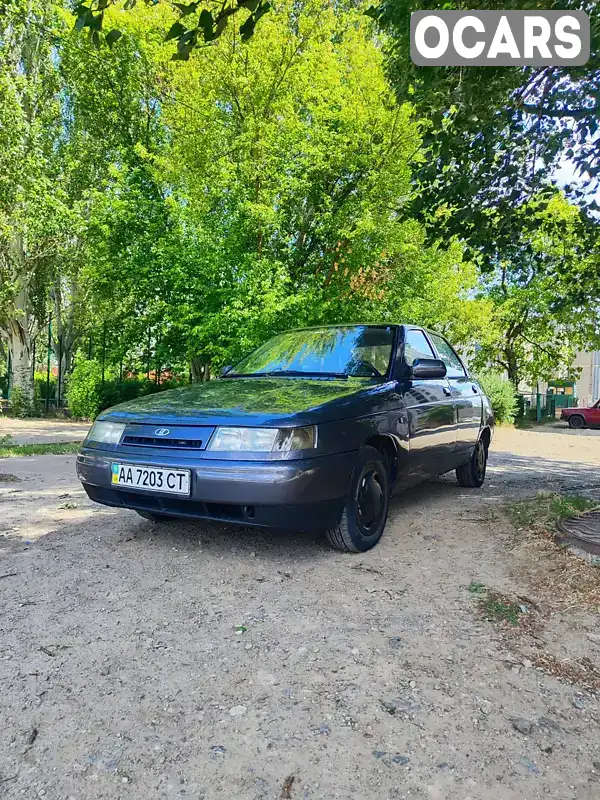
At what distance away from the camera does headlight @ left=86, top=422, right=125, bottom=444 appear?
12.3 feet

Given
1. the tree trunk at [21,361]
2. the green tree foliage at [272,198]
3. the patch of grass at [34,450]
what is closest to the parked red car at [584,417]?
the green tree foliage at [272,198]

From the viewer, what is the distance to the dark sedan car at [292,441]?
326cm

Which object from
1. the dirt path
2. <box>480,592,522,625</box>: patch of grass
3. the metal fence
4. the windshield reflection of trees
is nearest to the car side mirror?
the windshield reflection of trees

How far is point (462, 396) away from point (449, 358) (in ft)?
1.46

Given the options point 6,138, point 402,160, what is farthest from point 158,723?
point 6,138

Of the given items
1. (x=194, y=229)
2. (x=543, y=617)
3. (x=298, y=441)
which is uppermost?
(x=194, y=229)

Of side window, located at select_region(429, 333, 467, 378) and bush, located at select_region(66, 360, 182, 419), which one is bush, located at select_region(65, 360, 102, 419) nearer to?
bush, located at select_region(66, 360, 182, 419)

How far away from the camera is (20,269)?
17.6 m

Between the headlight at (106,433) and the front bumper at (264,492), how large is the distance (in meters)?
0.27

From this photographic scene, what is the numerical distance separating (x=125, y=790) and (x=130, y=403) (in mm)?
2735

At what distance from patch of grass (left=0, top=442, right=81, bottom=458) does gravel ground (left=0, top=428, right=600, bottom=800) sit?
17.9 ft

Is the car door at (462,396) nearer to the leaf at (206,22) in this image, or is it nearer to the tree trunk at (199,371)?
the leaf at (206,22)

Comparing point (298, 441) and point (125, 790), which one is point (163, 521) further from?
point (125, 790)

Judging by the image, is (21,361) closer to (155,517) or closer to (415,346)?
(155,517)
